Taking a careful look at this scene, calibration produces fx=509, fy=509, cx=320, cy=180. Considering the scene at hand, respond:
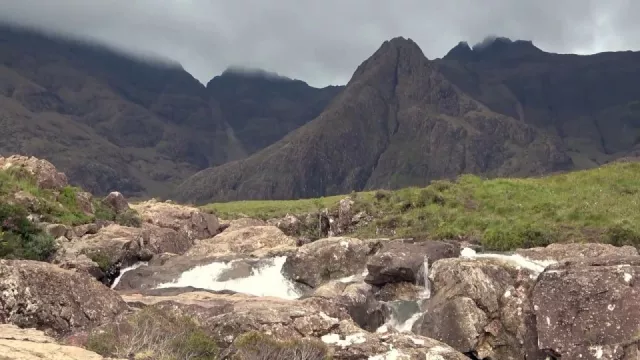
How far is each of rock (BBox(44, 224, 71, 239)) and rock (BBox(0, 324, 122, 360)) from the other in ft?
110

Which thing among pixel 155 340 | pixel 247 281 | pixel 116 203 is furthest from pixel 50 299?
pixel 116 203

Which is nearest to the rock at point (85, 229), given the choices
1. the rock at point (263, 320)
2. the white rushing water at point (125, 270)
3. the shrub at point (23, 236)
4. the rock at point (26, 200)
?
the rock at point (26, 200)

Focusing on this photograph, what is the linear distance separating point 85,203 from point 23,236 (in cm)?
1622

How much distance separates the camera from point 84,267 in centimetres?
3634

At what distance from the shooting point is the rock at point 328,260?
3744 cm

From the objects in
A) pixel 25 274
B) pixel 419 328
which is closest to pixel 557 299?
pixel 419 328

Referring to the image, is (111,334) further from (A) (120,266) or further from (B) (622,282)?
(A) (120,266)

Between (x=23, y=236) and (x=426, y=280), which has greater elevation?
(x=23, y=236)

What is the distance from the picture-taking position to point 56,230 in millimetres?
45844

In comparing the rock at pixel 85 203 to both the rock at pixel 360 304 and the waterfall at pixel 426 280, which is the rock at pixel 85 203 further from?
the waterfall at pixel 426 280

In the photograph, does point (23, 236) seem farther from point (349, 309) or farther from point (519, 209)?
point (519, 209)

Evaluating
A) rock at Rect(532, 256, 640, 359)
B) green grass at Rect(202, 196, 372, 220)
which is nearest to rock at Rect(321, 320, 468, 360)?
rock at Rect(532, 256, 640, 359)

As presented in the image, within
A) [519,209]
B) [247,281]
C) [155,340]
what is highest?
[519,209]

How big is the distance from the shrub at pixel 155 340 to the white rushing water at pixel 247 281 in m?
19.7
